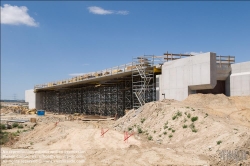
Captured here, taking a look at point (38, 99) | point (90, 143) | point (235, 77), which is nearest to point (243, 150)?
point (90, 143)

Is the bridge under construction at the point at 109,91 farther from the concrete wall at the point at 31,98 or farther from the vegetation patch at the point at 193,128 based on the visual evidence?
the vegetation patch at the point at 193,128

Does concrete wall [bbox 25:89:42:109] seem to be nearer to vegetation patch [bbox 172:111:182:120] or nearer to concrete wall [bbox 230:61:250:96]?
concrete wall [bbox 230:61:250:96]

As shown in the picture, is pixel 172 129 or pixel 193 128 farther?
pixel 172 129

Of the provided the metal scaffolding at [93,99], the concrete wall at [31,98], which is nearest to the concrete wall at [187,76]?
the metal scaffolding at [93,99]

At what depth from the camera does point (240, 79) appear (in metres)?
23.1

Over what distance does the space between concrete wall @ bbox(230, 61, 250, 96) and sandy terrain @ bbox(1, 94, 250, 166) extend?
4.30 ft

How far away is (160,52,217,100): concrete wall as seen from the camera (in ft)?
72.6

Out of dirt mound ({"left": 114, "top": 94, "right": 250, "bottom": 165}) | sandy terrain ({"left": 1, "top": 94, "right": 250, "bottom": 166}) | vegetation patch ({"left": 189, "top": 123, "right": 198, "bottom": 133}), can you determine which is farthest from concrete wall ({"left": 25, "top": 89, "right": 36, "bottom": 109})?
vegetation patch ({"left": 189, "top": 123, "right": 198, "bottom": 133})

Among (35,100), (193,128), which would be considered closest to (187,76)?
(193,128)

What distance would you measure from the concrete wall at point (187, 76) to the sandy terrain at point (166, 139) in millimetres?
1274

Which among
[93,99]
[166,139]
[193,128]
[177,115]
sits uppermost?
[177,115]

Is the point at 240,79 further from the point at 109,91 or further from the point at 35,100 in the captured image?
the point at 35,100

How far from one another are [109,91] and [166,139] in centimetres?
2578

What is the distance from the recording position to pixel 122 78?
116ft
